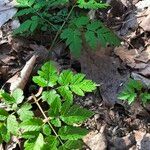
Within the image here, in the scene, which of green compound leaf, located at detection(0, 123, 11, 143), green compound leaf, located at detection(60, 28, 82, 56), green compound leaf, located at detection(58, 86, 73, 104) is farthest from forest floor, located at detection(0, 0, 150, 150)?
green compound leaf, located at detection(0, 123, 11, 143)

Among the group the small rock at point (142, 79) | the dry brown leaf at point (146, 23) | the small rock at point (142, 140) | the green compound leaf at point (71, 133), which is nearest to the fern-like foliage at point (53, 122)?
the green compound leaf at point (71, 133)

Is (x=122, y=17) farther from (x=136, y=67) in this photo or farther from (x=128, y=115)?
(x=128, y=115)

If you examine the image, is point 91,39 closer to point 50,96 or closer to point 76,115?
point 50,96

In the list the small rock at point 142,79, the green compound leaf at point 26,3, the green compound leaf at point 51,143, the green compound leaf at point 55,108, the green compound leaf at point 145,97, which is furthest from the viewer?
the green compound leaf at point 26,3

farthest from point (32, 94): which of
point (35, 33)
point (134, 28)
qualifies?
point (134, 28)

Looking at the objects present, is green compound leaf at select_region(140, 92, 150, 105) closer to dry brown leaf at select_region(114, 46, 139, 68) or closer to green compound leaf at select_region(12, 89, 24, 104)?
dry brown leaf at select_region(114, 46, 139, 68)

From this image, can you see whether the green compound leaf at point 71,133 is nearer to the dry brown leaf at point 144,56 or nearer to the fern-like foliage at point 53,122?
the fern-like foliage at point 53,122

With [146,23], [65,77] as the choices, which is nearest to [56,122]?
[65,77]
